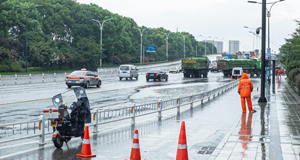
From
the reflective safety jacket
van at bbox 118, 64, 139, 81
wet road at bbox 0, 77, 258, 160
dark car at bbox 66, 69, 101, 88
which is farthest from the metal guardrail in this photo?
van at bbox 118, 64, 139, 81

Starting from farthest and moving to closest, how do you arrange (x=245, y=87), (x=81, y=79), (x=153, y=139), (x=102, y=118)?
(x=81, y=79)
(x=245, y=87)
(x=102, y=118)
(x=153, y=139)

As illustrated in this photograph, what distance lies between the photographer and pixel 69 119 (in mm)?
10945

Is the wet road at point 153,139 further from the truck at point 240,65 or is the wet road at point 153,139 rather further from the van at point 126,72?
the truck at point 240,65

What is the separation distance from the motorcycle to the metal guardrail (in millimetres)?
472

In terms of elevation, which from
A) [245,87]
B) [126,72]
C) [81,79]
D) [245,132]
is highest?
[126,72]

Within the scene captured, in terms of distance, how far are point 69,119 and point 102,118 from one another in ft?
16.2

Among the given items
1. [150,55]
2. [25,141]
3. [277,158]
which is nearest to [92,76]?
[25,141]

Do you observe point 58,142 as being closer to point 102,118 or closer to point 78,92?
point 78,92

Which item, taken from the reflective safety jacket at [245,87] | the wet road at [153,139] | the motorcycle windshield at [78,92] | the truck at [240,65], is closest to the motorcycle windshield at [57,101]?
the motorcycle windshield at [78,92]

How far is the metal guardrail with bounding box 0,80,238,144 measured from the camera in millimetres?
11039

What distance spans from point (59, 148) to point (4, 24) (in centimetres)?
6142

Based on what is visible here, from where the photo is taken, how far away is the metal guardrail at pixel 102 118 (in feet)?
36.2

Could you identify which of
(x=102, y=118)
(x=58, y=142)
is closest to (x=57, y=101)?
(x=58, y=142)

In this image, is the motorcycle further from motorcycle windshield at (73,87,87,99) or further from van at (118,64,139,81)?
van at (118,64,139,81)
